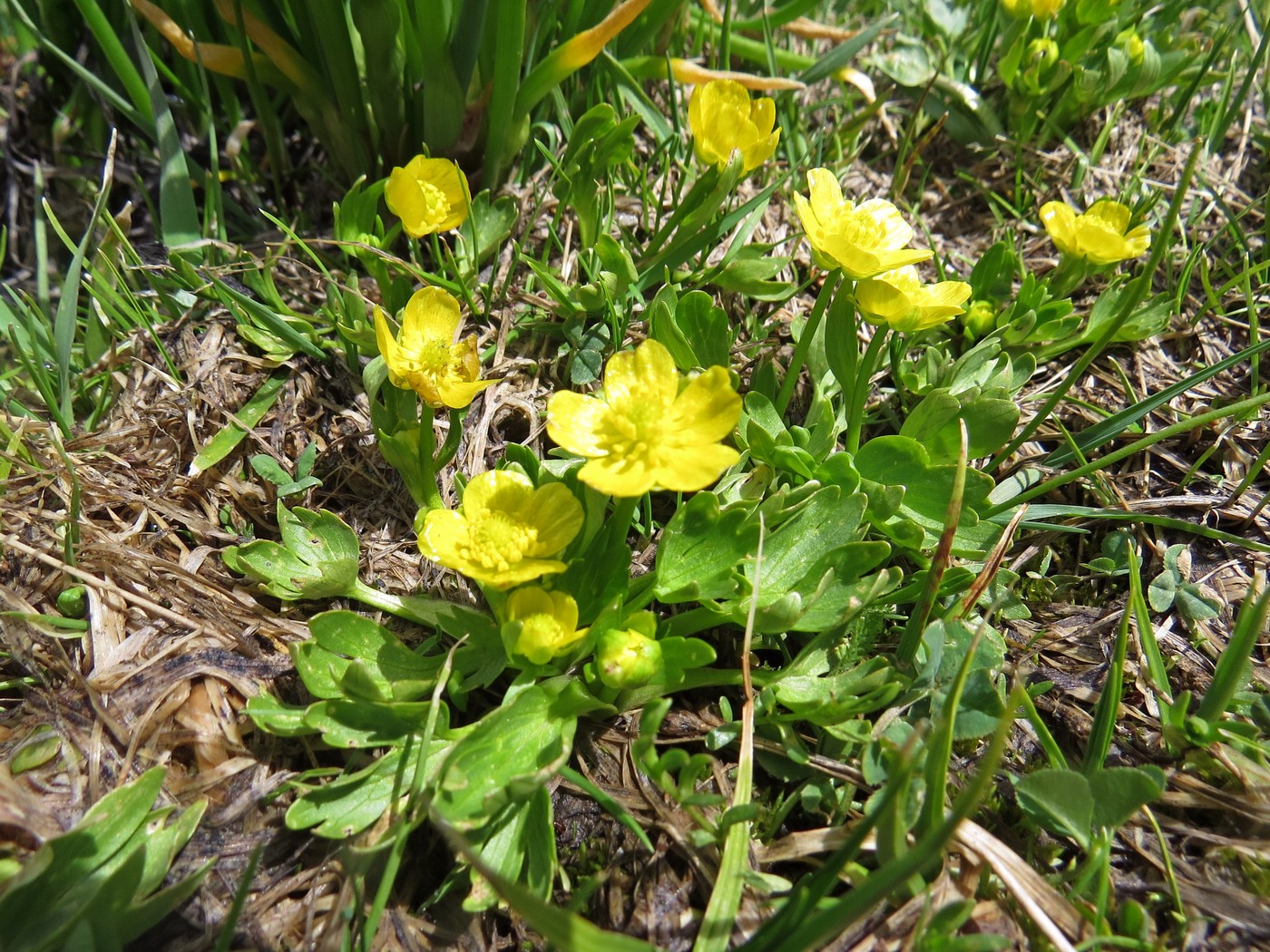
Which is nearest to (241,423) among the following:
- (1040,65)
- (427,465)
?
(427,465)

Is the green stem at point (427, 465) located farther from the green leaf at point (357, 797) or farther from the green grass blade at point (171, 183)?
the green grass blade at point (171, 183)

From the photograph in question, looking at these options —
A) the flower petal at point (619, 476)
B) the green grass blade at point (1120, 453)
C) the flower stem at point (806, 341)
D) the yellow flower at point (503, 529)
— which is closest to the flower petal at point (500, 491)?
the yellow flower at point (503, 529)

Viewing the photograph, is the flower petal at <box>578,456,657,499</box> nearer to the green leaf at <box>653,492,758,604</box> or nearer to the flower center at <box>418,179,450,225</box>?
the green leaf at <box>653,492,758,604</box>

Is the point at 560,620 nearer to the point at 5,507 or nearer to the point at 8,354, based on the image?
the point at 5,507

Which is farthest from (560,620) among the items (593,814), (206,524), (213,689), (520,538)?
(206,524)

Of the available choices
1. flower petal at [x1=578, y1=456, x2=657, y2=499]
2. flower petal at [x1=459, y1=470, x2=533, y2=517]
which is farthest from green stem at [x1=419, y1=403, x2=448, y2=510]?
flower petal at [x1=578, y1=456, x2=657, y2=499]
